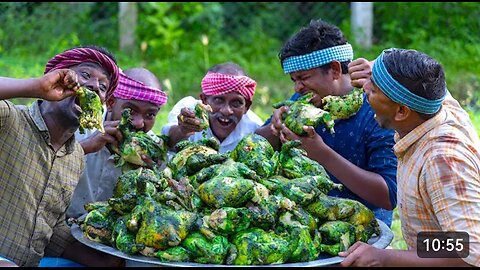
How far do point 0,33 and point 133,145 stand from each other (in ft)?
23.6

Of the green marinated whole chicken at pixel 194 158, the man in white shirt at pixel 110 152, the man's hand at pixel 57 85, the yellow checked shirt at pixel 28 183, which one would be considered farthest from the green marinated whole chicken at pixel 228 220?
the man in white shirt at pixel 110 152

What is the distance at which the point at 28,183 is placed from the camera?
3.42 m

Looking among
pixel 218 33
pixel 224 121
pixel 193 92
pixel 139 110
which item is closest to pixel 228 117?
pixel 224 121

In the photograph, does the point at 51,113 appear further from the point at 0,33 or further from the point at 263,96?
the point at 0,33

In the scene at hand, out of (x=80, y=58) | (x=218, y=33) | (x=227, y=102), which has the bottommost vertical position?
(x=227, y=102)

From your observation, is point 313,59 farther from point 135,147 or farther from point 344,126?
point 135,147

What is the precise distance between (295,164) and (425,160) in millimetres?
589

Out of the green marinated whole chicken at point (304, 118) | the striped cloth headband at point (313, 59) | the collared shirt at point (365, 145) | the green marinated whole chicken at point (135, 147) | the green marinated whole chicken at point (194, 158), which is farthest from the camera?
the striped cloth headband at point (313, 59)

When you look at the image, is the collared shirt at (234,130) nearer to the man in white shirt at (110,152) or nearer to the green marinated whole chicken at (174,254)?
the man in white shirt at (110,152)

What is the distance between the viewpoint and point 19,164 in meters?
3.40

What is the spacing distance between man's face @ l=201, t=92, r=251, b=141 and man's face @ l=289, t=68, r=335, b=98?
1.58ft

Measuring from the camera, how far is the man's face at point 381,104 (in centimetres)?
313

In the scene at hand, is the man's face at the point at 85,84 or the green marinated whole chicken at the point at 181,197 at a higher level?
the man's face at the point at 85,84
